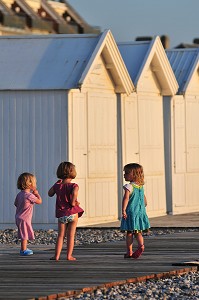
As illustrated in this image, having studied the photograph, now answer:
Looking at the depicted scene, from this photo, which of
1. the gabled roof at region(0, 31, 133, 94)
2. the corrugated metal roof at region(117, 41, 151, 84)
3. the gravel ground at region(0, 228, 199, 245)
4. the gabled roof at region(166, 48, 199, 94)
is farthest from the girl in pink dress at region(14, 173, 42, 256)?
the gabled roof at region(166, 48, 199, 94)

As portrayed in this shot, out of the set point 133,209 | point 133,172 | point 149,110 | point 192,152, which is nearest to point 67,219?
point 133,209

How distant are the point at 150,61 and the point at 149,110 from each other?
1089 mm

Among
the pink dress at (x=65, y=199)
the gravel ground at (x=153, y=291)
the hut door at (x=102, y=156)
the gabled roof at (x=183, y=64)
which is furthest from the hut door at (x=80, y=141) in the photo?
the gravel ground at (x=153, y=291)

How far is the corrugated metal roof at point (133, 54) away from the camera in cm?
2863

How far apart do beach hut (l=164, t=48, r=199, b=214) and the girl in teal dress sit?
11.6 metres

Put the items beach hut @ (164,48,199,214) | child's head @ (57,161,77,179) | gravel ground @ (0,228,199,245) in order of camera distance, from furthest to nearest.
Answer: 1. beach hut @ (164,48,199,214)
2. gravel ground @ (0,228,199,245)
3. child's head @ (57,161,77,179)

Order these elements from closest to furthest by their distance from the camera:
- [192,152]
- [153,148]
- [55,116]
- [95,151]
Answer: [55,116], [95,151], [153,148], [192,152]

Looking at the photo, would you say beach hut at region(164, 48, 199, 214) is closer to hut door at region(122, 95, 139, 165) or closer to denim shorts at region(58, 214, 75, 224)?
hut door at region(122, 95, 139, 165)

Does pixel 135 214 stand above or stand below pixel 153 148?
below

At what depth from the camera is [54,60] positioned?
25.9 m

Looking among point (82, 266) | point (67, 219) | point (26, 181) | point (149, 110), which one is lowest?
point (82, 266)

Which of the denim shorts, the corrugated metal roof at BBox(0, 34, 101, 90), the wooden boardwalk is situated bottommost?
the wooden boardwalk

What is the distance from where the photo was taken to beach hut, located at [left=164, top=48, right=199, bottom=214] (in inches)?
1168

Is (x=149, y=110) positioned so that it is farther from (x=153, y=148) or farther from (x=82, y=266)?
(x=82, y=266)
